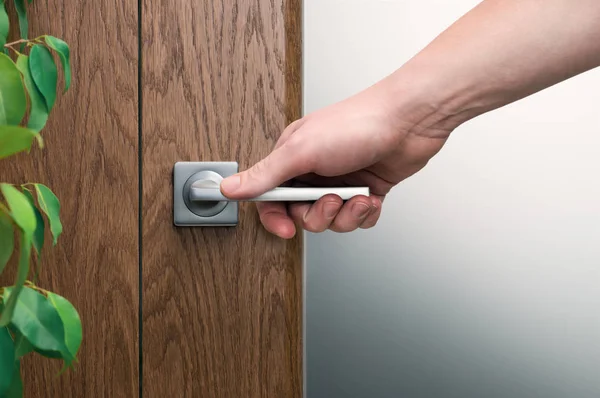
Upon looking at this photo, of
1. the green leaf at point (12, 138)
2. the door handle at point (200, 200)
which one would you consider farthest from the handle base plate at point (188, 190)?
the green leaf at point (12, 138)

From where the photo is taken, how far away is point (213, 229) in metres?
0.58

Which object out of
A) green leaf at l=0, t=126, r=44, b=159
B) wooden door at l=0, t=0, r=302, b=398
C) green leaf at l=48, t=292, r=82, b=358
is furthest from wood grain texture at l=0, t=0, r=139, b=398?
green leaf at l=0, t=126, r=44, b=159

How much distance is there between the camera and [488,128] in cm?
75

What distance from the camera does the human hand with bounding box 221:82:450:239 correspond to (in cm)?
52

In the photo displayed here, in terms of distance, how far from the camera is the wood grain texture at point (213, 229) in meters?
0.57

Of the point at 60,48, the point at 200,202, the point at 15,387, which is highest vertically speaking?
the point at 60,48

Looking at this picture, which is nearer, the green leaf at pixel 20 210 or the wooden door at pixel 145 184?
the green leaf at pixel 20 210

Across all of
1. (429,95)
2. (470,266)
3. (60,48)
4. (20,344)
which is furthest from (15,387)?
(470,266)

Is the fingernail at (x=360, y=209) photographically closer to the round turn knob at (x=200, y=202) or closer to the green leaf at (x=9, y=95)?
the round turn knob at (x=200, y=202)

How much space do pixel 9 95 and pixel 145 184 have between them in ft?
0.90

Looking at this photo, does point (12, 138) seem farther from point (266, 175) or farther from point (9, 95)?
point (266, 175)

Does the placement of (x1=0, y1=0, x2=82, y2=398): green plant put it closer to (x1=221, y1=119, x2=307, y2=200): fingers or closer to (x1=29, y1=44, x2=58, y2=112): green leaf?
(x1=29, y1=44, x2=58, y2=112): green leaf

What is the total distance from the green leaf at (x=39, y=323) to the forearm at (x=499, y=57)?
343 millimetres

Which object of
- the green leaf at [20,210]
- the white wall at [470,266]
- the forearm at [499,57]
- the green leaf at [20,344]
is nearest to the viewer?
the green leaf at [20,210]
